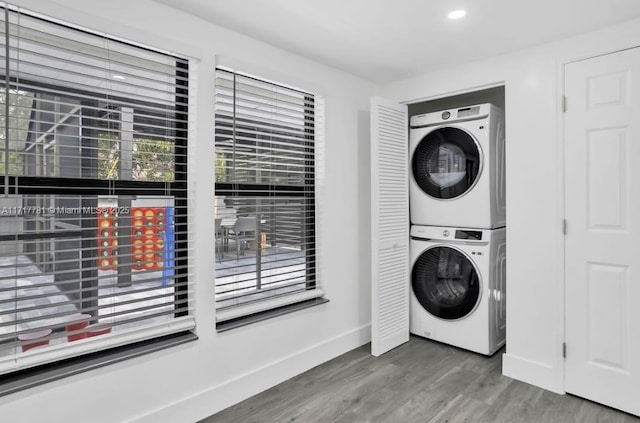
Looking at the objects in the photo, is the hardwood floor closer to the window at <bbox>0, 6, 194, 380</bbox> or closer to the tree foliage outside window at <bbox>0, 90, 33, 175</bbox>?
the window at <bbox>0, 6, 194, 380</bbox>

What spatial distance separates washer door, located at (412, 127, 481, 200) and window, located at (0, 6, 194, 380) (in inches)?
77.0

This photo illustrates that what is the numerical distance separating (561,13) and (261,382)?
9.03 feet

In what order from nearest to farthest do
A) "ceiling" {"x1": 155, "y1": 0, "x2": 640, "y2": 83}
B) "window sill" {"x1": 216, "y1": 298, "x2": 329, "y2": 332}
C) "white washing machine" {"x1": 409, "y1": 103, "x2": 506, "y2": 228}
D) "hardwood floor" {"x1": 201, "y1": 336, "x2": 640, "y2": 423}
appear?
"ceiling" {"x1": 155, "y1": 0, "x2": 640, "y2": 83} → "hardwood floor" {"x1": 201, "y1": 336, "x2": 640, "y2": 423} → "window sill" {"x1": 216, "y1": 298, "x2": 329, "y2": 332} → "white washing machine" {"x1": 409, "y1": 103, "x2": 506, "y2": 228}

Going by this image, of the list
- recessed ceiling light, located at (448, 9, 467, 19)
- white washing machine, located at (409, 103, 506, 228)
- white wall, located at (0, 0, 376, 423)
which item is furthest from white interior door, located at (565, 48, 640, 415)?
white wall, located at (0, 0, 376, 423)

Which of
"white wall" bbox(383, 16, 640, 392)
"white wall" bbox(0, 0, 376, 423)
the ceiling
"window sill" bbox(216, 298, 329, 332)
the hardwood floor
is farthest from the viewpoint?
"white wall" bbox(383, 16, 640, 392)

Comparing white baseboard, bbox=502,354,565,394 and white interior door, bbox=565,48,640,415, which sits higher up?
white interior door, bbox=565,48,640,415

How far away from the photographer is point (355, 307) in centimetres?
320

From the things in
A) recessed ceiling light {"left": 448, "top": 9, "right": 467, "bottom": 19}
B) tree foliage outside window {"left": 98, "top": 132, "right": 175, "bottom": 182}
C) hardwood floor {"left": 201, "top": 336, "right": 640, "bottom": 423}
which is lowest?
hardwood floor {"left": 201, "top": 336, "right": 640, "bottom": 423}

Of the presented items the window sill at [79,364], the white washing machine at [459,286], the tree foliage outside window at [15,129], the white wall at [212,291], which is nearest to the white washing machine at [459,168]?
the white washing machine at [459,286]

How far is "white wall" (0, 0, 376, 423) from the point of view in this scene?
1.80 meters

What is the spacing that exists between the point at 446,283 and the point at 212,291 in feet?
6.22

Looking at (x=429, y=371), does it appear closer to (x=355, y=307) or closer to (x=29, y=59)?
(x=355, y=307)

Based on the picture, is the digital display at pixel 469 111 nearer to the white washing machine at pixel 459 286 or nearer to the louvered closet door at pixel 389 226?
the louvered closet door at pixel 389 226

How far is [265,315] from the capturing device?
254cm
